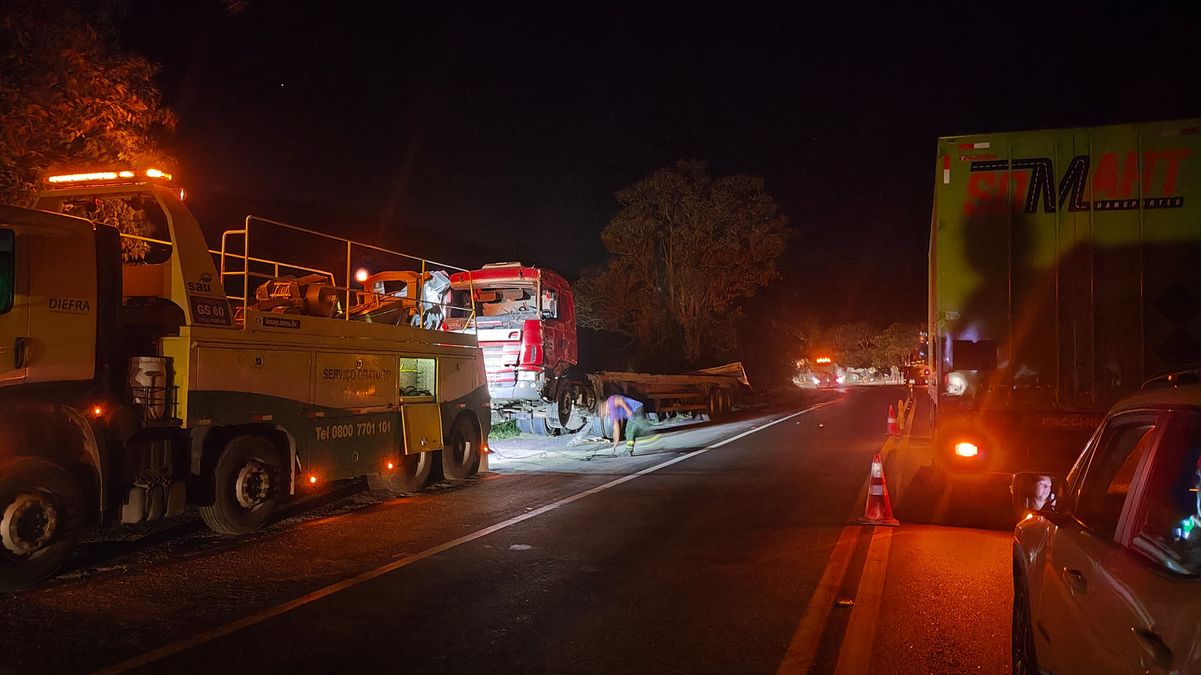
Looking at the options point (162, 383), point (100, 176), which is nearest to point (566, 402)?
point (162, 383)

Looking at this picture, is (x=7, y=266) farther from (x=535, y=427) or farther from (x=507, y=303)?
(x=535, y=427)

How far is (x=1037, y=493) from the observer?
3.97 meters

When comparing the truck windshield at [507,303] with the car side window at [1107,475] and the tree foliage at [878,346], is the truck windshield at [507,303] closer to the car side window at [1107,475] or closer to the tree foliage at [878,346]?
the car side window at [1107,475]

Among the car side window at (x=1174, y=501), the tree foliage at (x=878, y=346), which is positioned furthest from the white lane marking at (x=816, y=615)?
the tree foliage at (x=878, y=346)

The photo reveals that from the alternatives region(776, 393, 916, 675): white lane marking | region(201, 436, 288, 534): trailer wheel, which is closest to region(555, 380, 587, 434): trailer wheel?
region(201, 436, 288, 534): trailer wheel

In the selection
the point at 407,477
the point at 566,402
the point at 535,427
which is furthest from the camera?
the point at 566,402

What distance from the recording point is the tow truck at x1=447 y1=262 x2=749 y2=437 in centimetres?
1748

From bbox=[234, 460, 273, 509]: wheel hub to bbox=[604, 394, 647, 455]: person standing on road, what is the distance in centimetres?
885

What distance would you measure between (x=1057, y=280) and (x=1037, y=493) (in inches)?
210

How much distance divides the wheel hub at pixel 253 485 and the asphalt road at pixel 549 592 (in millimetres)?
360

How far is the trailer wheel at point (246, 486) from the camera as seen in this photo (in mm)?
8484

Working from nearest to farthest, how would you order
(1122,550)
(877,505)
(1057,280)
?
(1122,550)
(1057,280)
(877,505)

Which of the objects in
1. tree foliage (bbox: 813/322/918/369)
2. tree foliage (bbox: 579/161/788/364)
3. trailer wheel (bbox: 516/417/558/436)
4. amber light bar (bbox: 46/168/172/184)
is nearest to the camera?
amber light bar (bbox: 46/168/172/184)

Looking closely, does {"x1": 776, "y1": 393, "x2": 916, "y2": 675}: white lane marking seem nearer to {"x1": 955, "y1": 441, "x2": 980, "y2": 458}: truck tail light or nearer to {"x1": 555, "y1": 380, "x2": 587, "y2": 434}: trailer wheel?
{"x1": 955, "y1": 441, "x2": 980, "y2": 458}: truck tail light
